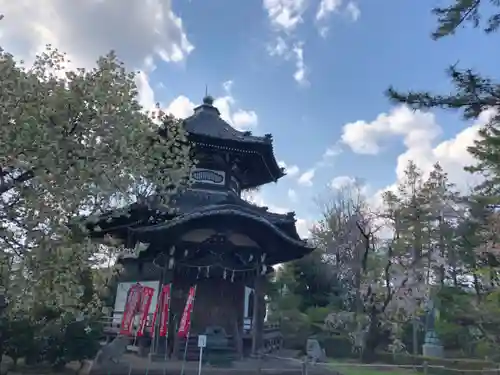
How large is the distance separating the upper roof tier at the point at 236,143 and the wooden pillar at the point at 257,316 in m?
4.10

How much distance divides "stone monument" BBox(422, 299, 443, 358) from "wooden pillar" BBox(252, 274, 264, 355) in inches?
490

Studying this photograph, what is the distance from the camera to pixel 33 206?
577 centimetres

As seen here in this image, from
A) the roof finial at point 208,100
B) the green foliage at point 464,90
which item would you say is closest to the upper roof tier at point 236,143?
the roof finial at point 208,100

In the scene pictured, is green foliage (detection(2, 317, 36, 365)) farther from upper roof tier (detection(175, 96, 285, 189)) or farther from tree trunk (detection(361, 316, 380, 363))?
tree trunk (detection(361, 316, 380, 363))

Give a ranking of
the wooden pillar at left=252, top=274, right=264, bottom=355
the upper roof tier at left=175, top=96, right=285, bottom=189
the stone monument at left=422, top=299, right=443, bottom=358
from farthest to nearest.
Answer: the stone monument at left=422, top=299, right=443, bottom=358, the upper roof tier at left=175, top=96, right=285, bottom=189, the wooden pillar at left=252, top=274, right=264, bottom=355

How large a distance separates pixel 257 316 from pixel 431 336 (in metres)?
14.2

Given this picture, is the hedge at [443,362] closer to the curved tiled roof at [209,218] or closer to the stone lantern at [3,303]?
the curved tiled roof at [209,218]

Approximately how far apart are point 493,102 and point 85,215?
20.0ft

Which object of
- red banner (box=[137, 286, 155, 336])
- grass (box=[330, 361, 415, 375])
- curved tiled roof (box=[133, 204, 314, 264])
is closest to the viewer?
red banner (box=[137, 286, 155, 336])

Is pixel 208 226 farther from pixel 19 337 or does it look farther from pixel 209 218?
pixel 19 337

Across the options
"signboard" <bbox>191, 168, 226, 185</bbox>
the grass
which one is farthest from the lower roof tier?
the grass

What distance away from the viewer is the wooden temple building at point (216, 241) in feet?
43.2

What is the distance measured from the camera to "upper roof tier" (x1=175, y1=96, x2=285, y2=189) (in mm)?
14281

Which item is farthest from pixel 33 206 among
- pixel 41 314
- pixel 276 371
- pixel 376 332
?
pixel 376 332
